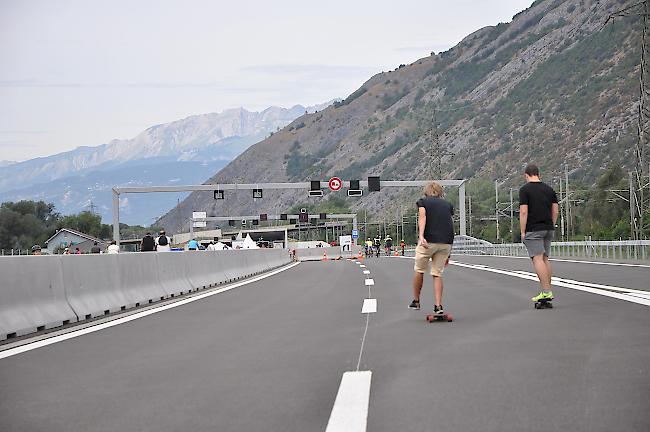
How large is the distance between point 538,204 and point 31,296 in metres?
6.98

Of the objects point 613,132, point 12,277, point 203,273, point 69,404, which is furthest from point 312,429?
point 613,132

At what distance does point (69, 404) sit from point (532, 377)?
133 inches

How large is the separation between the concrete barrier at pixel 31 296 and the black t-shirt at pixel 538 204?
21.8ft

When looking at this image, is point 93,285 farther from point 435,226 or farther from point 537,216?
point 537,216

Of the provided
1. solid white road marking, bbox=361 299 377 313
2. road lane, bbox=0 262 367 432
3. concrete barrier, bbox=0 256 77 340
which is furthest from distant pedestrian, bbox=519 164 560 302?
concrete barrier, bbox=0 256 77 340

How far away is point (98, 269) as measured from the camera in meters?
16.0

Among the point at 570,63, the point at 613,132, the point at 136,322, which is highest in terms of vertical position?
the point at 570,63

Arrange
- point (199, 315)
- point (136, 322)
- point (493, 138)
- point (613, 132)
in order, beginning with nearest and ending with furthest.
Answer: point (136, 322)
point (199, 315)
point (613, 132)
point (493, 138)

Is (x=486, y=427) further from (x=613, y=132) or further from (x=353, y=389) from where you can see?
(x=613, y=132)

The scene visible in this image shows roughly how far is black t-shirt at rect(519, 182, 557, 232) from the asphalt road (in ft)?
3.86

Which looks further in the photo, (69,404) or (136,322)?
(136,322)

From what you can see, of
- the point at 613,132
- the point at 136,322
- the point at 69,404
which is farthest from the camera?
the point at 613,132

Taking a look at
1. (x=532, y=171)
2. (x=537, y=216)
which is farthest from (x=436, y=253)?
(x=532, y=171)

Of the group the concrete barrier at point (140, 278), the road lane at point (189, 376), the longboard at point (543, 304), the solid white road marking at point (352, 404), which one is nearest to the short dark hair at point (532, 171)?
the longboard at point (543, 304)
